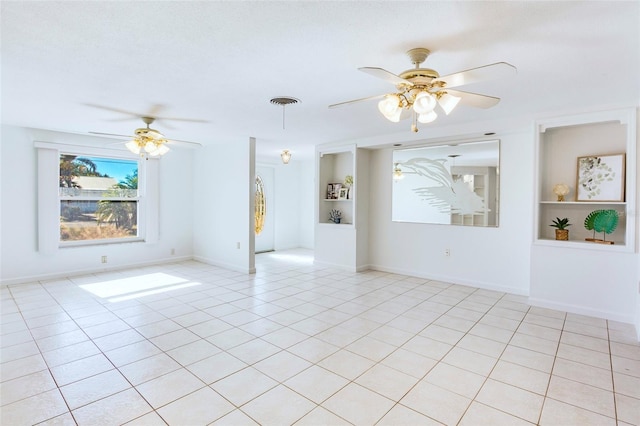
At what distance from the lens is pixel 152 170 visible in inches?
240

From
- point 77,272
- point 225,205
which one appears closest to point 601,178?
point 225,205

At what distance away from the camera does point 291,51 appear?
7.36ft

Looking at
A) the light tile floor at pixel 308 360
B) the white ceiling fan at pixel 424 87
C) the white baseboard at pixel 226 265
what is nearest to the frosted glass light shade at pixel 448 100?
the white ceiling fan at pixel 424 87

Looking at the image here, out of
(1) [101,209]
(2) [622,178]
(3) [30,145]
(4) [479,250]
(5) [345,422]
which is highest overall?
(3) [30,145]

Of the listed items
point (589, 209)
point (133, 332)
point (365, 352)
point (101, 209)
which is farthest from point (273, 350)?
point (101, 209)

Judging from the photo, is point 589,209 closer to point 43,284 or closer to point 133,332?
point 133,332

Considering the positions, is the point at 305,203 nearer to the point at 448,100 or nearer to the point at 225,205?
the point at 225,205

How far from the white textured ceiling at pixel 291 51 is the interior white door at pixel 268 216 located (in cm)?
413

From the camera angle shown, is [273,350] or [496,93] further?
[496,93]

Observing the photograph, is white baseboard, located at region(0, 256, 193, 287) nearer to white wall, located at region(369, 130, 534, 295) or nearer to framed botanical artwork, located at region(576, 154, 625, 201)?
white wall, located at region(369, 130, 534, 295)

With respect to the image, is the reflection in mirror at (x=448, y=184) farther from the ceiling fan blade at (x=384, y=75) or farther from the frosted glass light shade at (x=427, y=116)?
the ceiling fan blade at (x=384, y=75)

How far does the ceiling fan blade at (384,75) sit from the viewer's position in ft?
6.01

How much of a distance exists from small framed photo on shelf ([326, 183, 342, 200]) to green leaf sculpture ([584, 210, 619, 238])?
145 inches

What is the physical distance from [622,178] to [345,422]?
3.76 metres
